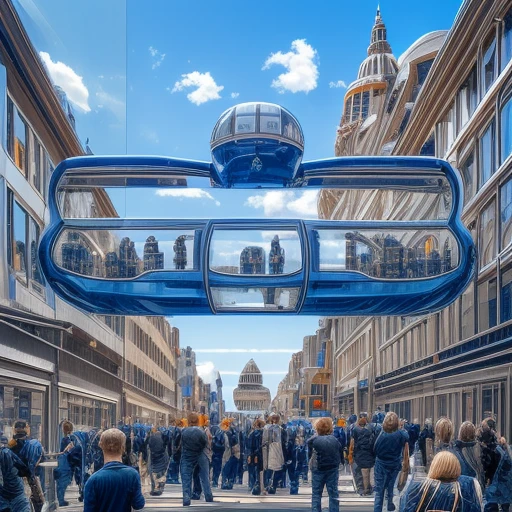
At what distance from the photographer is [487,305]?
7.16 metres

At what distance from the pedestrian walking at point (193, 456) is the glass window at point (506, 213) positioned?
3.42 m

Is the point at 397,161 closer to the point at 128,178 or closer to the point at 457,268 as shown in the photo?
the point at 457,268

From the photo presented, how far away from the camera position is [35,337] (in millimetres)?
7430

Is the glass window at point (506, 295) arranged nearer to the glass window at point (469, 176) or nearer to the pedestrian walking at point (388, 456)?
the glass window at point (469, 176)

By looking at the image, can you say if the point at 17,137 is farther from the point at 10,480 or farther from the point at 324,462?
the point at 324,462

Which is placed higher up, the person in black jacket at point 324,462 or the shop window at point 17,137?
the shop window at point 17,137

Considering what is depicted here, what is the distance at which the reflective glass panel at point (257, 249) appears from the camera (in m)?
7.34

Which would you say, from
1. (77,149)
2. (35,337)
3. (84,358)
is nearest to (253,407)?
(84,358)

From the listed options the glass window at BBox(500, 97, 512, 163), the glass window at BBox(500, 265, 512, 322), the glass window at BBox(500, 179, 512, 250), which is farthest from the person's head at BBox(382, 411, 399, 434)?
the glass window at BBox(500, 97, 512, 163)

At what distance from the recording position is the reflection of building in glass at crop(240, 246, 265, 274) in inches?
290

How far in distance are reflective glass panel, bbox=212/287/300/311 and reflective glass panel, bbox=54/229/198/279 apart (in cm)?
35

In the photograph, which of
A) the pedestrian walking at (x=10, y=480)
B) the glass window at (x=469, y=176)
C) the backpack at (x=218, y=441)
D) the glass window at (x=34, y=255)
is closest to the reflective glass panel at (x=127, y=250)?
the glass window at (x=34, y=255)

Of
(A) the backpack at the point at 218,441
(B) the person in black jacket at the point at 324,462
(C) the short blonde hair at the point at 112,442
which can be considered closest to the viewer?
(C) the short blonde hair at the point at 112,442

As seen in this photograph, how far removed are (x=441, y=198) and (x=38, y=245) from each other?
316 cm
